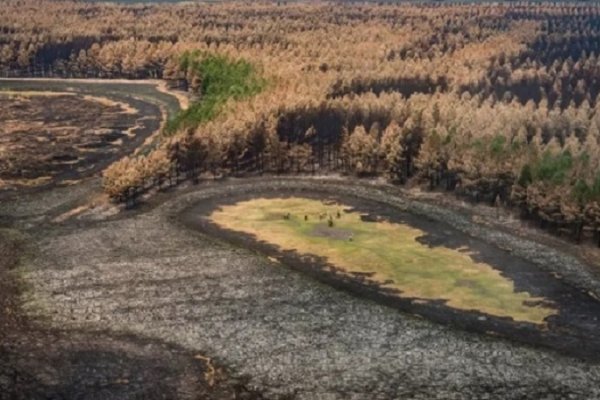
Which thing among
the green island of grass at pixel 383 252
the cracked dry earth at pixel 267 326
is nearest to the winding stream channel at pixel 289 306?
the cracked dry earth at pixel 267 326

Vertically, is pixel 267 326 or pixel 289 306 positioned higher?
pixel 289 306

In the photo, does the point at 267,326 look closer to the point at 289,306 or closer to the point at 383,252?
the point at 289,306

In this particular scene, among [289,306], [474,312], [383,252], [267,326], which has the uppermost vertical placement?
[383,252]

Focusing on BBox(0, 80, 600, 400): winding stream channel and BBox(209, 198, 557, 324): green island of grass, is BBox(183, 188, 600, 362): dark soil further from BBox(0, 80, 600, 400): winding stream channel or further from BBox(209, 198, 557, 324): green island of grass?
BBox(209, 198, 557, 324): green island of grass

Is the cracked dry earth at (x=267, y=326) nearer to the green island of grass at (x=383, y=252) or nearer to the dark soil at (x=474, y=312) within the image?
the dark soil at (x=474, y=312)

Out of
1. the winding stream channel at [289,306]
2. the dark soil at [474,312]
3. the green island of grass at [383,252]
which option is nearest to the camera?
the winding stream channel at [289,306]

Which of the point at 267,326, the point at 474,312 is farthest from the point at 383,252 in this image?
the point at 267,326

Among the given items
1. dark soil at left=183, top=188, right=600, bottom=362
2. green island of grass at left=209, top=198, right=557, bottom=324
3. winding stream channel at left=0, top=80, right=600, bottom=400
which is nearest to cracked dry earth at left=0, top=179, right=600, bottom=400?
winding stream channel at left=0, top=80, right=600, bottom=400
